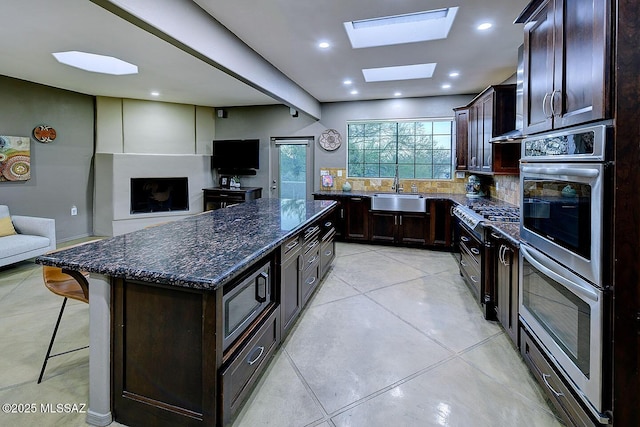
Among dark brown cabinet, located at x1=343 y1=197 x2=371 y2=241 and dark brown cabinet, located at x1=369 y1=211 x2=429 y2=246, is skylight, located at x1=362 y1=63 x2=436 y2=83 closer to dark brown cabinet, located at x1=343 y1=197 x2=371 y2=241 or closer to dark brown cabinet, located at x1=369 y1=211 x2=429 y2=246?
dark brown cabinet, located at x1=343 y1=197 x2=371 y2=241

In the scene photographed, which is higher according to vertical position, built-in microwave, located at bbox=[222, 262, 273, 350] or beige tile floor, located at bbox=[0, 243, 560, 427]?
built-in microwave, located at bbox=[222, 262, 273, 350]

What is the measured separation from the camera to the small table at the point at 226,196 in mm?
6273

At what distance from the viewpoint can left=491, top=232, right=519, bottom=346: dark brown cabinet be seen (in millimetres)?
2275

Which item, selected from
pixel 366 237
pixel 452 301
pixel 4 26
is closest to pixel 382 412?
pixel 452 301

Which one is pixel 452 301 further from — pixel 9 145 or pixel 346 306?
pixel 9 145

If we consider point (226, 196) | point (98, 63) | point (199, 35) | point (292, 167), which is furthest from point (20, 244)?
point (292, 167)

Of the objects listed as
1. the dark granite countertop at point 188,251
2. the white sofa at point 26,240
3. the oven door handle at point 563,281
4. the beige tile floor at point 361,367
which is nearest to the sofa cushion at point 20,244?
the white sofa at point 26,240

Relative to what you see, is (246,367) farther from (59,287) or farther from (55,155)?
(55,155)

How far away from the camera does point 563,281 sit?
156 centimetres

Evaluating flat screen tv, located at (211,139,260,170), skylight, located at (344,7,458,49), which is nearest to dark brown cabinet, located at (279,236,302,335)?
skylight, located at (344,7,458,49)

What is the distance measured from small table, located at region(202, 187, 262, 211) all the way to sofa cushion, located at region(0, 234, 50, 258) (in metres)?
2.72

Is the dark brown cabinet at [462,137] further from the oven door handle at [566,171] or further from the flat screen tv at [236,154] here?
the flat screen tv at [236,154]

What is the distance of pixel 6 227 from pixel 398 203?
17.6 feet

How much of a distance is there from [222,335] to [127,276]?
497 millimetres
